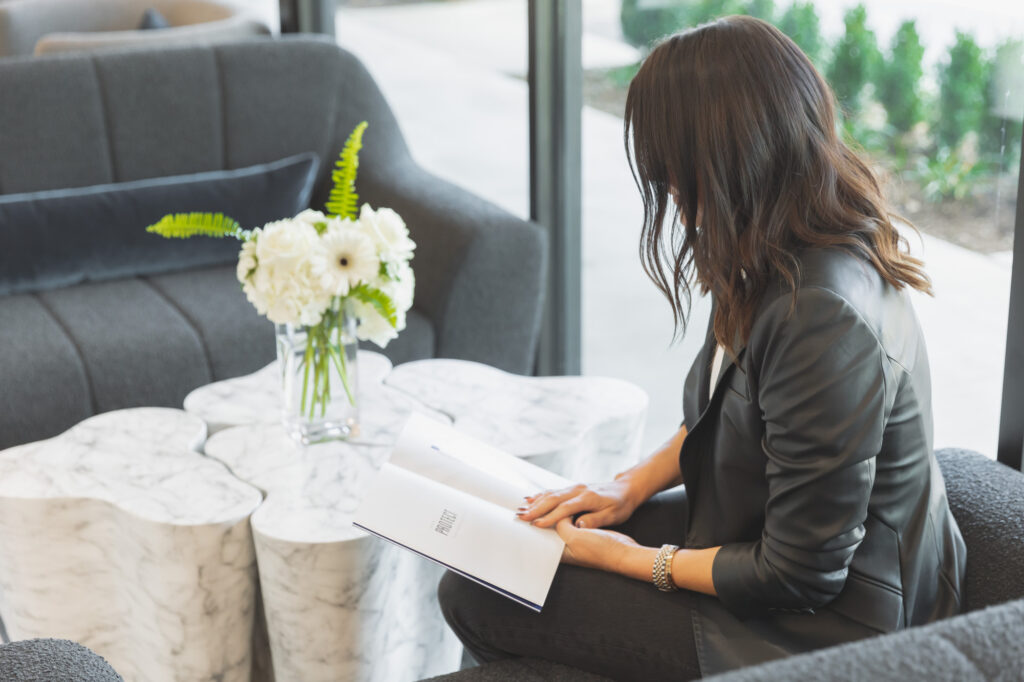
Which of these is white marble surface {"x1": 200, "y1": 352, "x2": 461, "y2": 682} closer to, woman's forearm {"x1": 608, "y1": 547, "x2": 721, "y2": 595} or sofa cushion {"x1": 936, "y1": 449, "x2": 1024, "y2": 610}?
woman's forearm {"x1": 608, "y1": 547, "x2": 721, "y2": 595}

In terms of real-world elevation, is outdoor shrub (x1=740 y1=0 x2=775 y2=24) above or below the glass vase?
above

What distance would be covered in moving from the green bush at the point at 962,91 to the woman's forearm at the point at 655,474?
2.32 feet

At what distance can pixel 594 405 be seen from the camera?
1.97 meters

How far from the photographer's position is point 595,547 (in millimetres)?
1366

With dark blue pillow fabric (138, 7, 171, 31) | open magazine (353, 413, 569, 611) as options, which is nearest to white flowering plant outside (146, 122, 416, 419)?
open magazine (353, 413, 569, 611)

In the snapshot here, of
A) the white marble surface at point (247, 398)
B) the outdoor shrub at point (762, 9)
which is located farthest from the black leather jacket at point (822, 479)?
the outdoor shrub at point (762, 9)

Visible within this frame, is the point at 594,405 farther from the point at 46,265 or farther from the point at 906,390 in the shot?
the point at 46,265

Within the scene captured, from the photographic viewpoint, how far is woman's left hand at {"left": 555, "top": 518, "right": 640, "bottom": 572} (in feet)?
4.44

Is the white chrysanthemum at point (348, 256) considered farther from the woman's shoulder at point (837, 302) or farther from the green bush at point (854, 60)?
the green bush at point (854, 60)

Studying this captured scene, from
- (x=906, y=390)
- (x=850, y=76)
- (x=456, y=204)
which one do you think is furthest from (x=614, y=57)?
(x=906, y=390)

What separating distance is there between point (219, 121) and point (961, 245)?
189 cm

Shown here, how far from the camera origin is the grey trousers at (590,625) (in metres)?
1.28

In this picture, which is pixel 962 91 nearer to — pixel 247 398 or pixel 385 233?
pixel 385 233

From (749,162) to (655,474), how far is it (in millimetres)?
538
